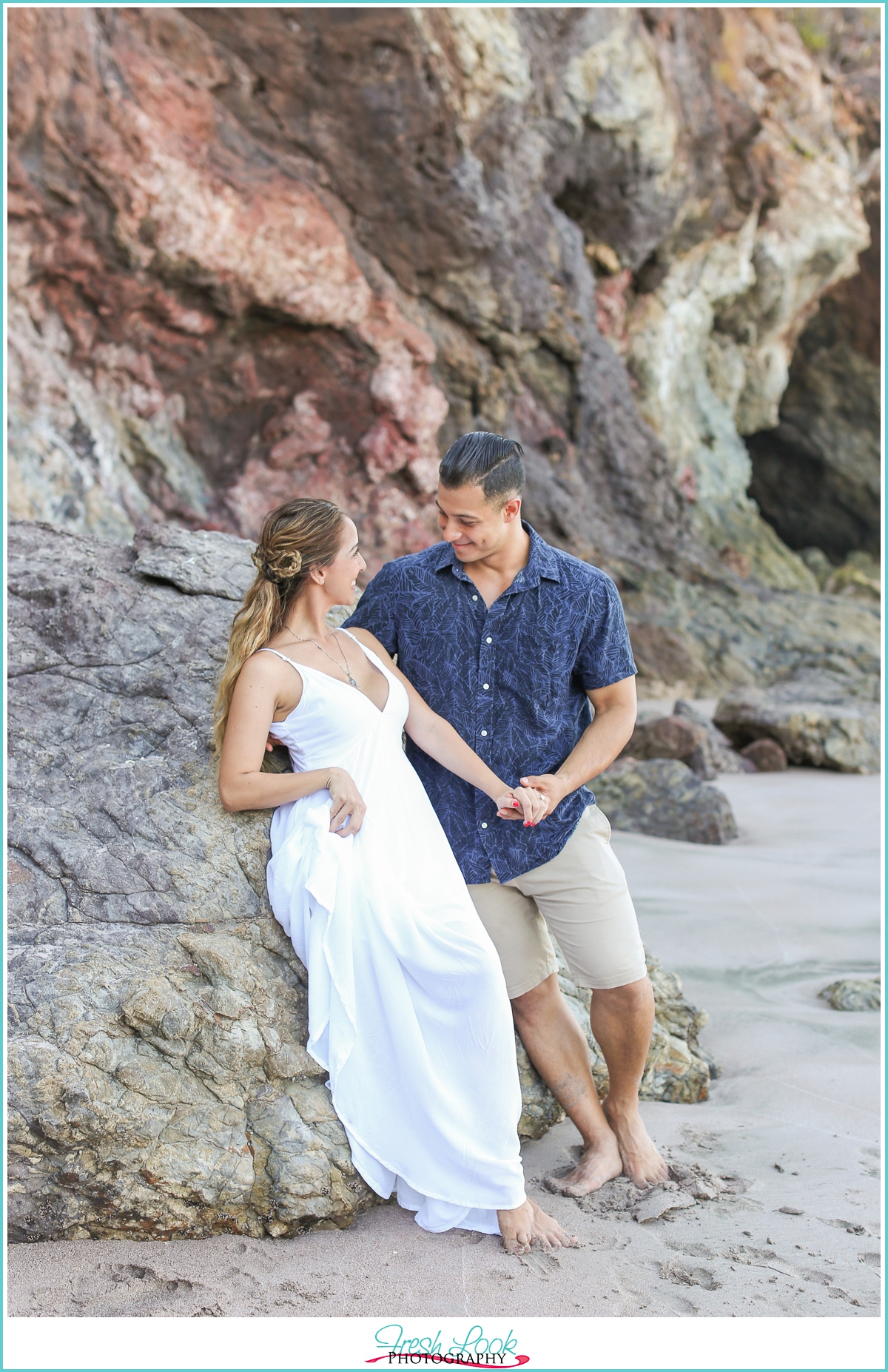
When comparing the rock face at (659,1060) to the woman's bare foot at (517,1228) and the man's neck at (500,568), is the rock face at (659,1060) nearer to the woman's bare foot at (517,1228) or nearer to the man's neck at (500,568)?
the woman's bare foot at (517,1228)

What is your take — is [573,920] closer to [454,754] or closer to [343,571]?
[454,754]

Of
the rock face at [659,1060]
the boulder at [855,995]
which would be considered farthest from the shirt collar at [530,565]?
the boulder at [855,995]

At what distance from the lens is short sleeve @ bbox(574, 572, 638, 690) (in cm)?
313

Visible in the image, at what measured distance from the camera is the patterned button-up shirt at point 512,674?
305 centimetres

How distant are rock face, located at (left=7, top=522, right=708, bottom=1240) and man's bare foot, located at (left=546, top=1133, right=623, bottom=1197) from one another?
0.19 meters

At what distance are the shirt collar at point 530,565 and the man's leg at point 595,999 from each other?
77cm

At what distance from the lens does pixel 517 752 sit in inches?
122

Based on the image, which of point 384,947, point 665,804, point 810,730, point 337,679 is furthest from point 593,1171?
point 810,730

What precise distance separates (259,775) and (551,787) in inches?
31.8

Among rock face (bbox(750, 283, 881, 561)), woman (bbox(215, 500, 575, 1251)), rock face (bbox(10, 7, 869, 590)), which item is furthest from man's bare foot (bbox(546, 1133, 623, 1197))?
rock face (bbox(750, 283, 881, 561))

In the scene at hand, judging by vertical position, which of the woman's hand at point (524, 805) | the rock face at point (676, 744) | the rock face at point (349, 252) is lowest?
the rock face at point (676, 744)

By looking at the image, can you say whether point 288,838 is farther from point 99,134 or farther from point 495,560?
point 99,134

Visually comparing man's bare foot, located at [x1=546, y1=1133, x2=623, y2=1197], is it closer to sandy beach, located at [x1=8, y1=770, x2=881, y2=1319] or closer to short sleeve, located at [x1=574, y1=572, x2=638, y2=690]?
sandy beach, located at [x1=8, y1=770, x2=881, y2=1319]

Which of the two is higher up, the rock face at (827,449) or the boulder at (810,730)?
the rock face at (827,449)
